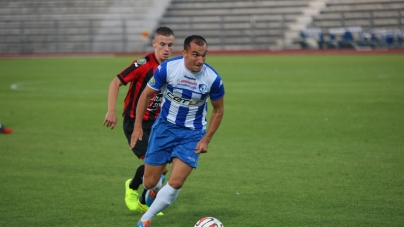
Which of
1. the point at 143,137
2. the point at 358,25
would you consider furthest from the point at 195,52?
the point at 358,25

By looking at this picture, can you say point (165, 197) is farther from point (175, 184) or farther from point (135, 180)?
point (135, 180)

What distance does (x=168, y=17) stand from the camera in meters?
44.6

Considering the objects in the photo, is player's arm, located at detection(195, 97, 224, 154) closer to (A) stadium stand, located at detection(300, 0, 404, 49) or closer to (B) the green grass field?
(B) the green grass field

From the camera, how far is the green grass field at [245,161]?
24.1 feet

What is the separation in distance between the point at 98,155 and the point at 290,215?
4607 millimetres

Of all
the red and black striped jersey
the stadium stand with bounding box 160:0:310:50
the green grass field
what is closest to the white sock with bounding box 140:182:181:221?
the green grass field

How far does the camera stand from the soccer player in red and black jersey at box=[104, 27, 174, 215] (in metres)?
7.30

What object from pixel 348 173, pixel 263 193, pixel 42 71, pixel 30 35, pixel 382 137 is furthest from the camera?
pixel 30 35

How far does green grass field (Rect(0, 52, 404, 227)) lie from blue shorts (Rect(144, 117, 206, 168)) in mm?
825

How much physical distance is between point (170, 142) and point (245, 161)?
3888mm

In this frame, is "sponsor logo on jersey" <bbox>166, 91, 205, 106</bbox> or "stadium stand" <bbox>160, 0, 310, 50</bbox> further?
"stadium stand" <bbox>160, 0, 310, 50</bbox>

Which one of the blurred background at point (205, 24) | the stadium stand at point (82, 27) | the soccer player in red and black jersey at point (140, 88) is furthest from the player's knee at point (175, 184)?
the stadium stand at point (82, 27)

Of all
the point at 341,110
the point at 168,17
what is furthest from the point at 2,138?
the point at 168,17

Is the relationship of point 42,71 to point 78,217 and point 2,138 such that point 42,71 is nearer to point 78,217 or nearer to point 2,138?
point 2,138
